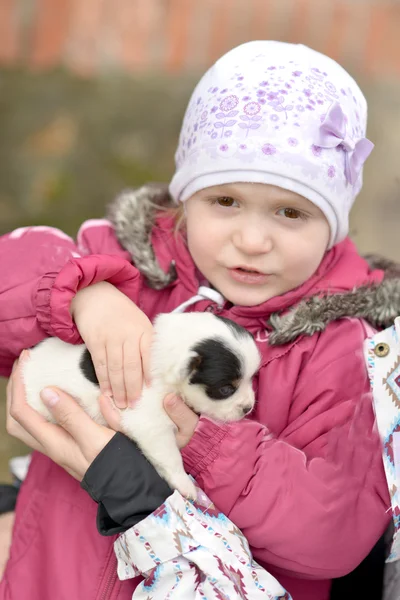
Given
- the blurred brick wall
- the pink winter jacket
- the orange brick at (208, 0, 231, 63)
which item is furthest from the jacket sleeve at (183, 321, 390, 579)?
the orange brick at (208, 0, 231, 63)

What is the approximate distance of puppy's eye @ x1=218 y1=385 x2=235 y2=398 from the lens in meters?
1.27

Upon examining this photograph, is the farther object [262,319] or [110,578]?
[262,319]

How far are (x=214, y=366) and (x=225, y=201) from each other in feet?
1.26

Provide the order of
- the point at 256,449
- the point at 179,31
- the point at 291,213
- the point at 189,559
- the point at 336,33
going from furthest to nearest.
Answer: the point at 179,31
the point at 336,33
the point at 291,213
the point at 256,449
the point at 189,559

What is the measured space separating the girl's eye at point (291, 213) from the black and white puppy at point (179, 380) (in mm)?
269

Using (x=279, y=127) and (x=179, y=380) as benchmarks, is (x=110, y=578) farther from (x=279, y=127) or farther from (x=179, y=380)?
(x=279, y=127)

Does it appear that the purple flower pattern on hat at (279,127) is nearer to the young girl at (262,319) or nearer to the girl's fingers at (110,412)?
the young girl at (262,319)

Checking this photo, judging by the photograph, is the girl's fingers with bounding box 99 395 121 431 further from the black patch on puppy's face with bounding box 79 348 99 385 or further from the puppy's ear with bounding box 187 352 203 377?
the puppy's ear with bounding box 187 352 203 377

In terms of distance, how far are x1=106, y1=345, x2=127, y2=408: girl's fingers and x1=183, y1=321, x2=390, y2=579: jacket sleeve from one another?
16cm

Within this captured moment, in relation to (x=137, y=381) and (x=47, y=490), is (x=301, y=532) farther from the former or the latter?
(x=47, y=490)

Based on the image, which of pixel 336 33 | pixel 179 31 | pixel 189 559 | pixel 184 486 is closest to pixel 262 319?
pixel 184 486

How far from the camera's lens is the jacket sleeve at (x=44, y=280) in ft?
4.55

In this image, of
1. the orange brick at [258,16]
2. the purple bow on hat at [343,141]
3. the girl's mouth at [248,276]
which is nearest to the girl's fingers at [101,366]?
the girl's mouth at [248,276]

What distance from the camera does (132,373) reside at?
4.30 feet
